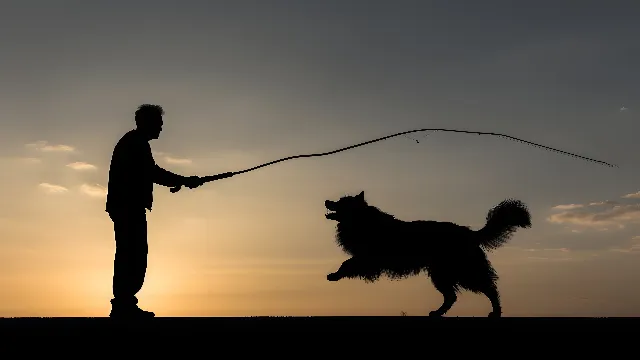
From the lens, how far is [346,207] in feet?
40.1

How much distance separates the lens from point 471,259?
11109mm

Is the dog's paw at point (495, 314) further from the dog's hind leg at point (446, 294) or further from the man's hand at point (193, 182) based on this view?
the man's hand at point (193, 182)

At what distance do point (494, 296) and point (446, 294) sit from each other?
2.65 feet

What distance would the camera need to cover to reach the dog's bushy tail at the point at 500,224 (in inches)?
450

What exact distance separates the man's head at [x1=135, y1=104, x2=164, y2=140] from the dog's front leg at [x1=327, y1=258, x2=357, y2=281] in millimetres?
4557

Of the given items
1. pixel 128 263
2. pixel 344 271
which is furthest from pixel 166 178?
pixel 344 271

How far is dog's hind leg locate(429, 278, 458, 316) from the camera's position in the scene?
10.8 metres

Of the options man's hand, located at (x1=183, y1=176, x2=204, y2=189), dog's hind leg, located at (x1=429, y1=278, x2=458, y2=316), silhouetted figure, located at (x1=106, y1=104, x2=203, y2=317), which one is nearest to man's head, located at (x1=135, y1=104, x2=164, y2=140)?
silhouetted figure, located at (x1=106, y1=104, x2=203, y2=317)
